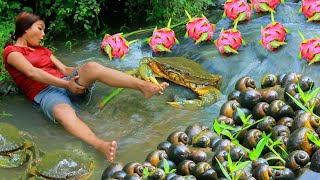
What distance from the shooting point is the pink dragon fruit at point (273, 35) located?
17.3 feet

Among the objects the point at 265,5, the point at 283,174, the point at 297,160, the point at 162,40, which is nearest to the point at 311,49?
the point at 265,5

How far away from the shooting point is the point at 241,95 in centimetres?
361

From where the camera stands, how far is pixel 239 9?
5879mm

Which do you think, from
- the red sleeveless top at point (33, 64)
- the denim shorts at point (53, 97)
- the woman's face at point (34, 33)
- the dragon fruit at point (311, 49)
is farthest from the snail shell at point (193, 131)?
the woman's face at point (34, 33)

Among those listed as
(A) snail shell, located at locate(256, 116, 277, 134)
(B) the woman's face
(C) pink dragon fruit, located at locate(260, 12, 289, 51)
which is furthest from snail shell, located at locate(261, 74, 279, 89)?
(B) the woman's face

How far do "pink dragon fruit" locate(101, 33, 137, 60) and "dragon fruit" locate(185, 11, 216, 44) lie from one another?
0.69 meters

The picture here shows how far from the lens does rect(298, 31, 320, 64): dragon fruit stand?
493 centimetres

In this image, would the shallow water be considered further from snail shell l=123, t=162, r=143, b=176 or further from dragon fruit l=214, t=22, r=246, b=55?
snail shell l=123, t=162, r=143, b=176

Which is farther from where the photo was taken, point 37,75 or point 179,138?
point 37,75

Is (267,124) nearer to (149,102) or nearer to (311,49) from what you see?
(311,49)

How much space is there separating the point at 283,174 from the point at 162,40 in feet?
11.2

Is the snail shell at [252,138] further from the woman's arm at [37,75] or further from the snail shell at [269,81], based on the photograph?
the woman's arm at [37,75]

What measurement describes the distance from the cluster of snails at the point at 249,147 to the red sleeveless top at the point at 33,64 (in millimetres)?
2113

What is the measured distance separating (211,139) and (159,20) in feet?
12.3
